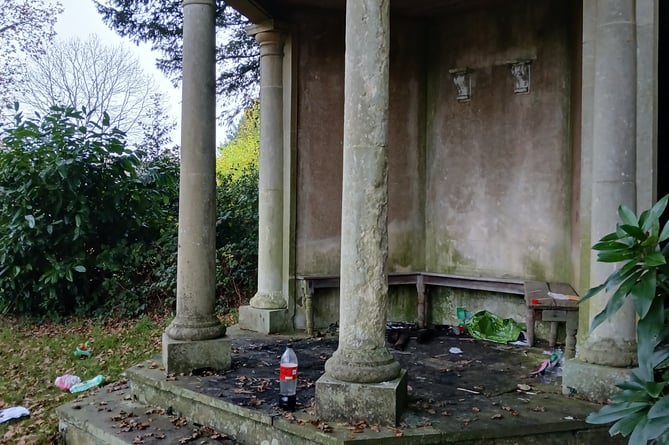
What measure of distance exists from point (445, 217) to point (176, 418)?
4.80m

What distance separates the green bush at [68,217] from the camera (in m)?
9.45

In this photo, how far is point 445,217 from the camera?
8.02 metres

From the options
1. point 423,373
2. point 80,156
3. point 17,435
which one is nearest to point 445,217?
point 423,373

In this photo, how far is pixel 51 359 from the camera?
7.28m

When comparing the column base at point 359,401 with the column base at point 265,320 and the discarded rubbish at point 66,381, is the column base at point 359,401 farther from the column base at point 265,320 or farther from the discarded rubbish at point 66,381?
the discarded rubbish at point 66,381

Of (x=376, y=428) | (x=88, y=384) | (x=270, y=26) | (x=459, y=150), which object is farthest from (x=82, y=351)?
(x=459, y=150)

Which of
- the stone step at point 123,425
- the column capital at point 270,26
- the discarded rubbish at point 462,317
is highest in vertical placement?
the column capital at point 270,26

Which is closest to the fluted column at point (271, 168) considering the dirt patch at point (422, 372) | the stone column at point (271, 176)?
the stone column at point (271, 176)

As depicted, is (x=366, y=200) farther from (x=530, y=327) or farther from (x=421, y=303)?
(x=421, y=303)

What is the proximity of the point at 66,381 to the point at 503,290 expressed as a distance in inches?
208

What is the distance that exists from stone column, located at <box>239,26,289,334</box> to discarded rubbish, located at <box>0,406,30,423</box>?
2717 millimetres

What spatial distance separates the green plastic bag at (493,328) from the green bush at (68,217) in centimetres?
584

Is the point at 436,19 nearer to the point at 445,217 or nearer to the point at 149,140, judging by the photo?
the point at 445,217

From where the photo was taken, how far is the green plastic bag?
6.92 m
